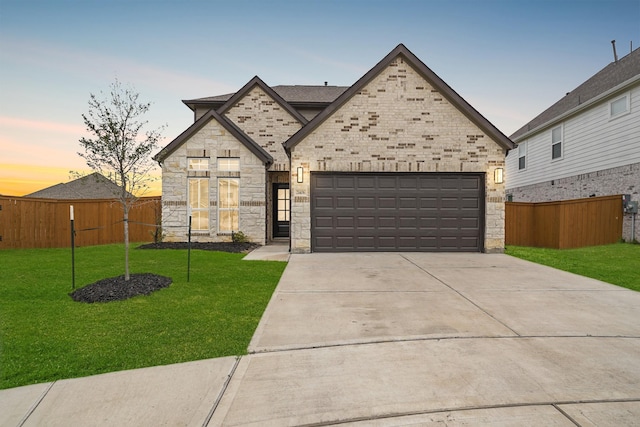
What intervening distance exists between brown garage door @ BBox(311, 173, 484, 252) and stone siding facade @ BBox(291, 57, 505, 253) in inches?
12.0

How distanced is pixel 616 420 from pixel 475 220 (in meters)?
9.78

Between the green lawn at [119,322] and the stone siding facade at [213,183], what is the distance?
17.6ft

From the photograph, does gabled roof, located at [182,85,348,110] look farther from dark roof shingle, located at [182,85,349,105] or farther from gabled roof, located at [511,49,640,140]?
gabled roof, located at [511,49,640,140]

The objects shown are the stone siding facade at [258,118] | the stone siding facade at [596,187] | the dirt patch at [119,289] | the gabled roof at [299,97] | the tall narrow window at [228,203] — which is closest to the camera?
the dirt patch at [119,289]

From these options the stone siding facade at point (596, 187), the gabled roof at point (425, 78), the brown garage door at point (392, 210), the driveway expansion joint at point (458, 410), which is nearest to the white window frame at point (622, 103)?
the stone siding facade at point (596, 187)

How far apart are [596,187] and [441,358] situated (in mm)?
16443

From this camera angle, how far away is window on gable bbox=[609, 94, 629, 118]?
13.4 metres

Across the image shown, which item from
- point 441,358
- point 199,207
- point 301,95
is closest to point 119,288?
point 441,358

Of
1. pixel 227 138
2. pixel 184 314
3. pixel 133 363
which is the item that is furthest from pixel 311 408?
pixel 227 138

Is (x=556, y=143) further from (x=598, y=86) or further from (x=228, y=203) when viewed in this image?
(x=228, y=203)

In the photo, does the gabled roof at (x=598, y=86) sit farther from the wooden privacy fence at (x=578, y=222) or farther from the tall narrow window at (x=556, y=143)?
the wooden privacy fence at (x=578, y=222)

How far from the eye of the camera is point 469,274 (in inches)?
304

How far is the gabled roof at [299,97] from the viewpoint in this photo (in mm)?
18219

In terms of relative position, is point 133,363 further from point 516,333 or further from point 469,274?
point 469,274
